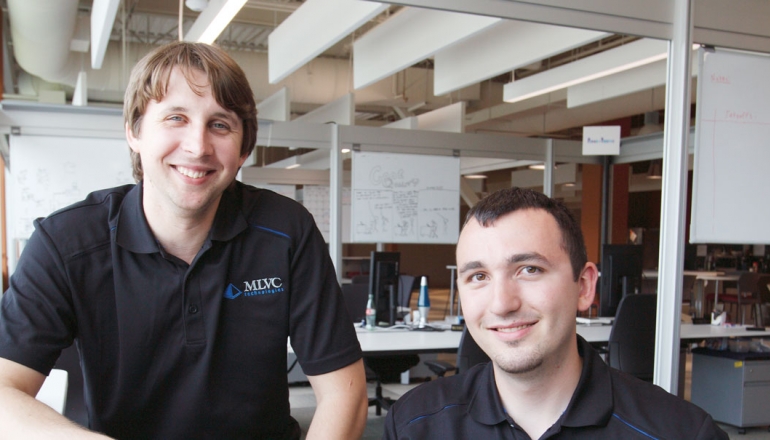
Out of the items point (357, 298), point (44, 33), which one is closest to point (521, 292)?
point (357, 298)

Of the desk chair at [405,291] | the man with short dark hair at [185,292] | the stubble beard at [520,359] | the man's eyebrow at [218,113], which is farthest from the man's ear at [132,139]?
the desk chair at [405,291]

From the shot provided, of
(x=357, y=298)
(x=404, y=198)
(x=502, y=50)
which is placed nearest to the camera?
(x=357, y=298)

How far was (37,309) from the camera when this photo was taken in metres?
1.17

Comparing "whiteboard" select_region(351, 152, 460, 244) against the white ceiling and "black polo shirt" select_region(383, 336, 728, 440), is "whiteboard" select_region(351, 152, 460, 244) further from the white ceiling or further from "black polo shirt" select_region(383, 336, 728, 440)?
"black polo shirt" select_region(383, 336, 728, 440)

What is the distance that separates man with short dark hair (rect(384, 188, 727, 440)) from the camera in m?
1.24

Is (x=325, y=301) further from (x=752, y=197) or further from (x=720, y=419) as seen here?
(x=720, y=419)

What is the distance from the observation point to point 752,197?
296 centimetres

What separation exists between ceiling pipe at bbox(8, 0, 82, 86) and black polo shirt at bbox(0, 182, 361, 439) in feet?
15.2

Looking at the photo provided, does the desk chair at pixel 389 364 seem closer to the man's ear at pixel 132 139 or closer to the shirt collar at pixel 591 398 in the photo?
the shirt collar at pixel 591 398

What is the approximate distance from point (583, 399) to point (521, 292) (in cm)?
24

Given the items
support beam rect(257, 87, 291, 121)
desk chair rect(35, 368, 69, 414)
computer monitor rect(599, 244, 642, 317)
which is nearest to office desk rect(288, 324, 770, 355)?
computer monitor rect(599, 244, 642, 317)

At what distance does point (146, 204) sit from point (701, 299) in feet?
37.7

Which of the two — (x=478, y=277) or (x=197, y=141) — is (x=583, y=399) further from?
(x=197, y=141)

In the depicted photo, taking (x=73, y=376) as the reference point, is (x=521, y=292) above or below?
above
